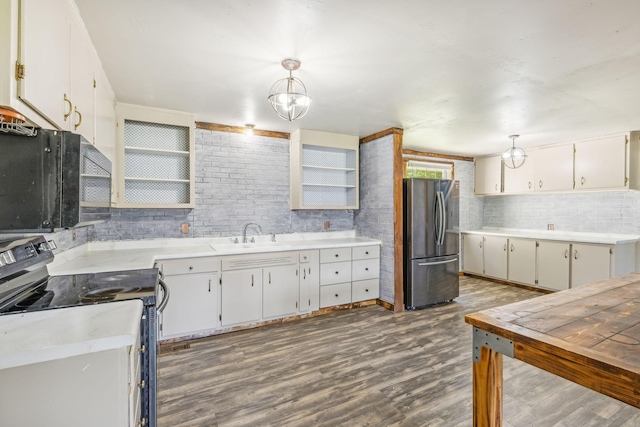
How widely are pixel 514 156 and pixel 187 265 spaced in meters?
4.89

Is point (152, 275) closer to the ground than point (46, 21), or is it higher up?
closer to the ground

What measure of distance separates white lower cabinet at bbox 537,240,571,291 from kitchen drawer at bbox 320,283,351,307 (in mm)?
3167

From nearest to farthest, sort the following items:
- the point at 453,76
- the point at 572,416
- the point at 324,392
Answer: the point at 572,416 → the point at 324,392 → the point at 453,76

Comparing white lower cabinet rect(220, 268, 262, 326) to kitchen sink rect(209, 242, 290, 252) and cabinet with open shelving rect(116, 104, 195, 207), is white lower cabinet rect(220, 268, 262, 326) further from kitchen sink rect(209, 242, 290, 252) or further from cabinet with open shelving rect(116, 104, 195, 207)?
cabinet with open shelving rect(116, 104, 195, 207)

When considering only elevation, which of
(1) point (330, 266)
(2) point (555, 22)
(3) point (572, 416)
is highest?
(2) point (555, 22)

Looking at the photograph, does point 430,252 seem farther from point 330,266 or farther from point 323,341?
point 323,341

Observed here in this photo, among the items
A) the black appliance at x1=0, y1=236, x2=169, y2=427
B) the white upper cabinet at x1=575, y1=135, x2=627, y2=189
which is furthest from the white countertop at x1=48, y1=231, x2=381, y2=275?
the white upper cabinet at x1=575, y1=135, x2=627, y2=189

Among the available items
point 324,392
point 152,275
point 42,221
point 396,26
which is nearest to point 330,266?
point 324,392

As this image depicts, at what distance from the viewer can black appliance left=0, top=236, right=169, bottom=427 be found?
1.30 m

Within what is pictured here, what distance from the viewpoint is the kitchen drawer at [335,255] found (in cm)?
373

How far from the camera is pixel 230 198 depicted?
3.76 meters

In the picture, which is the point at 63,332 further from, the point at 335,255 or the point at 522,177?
the point at 522,177

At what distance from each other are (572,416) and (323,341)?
190 cm

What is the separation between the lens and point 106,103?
2432mm
